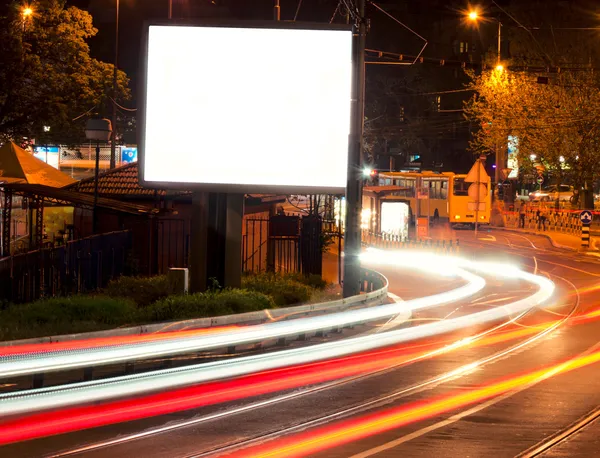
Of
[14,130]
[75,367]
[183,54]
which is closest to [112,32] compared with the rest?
[14,130]

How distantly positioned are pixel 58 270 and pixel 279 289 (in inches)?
186

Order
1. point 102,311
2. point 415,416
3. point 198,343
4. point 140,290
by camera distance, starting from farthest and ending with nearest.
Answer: point 140,290
point 102,311
point 198,343
point 415,416

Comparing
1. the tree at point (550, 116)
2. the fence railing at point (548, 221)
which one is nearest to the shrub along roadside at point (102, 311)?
the tree at point (550, 116)

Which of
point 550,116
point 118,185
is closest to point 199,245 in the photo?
point 118,185

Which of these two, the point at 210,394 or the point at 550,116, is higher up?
the point at 550,116

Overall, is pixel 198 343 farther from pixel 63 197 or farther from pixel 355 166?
pixel 63 197

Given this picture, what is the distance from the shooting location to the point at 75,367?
439 inches

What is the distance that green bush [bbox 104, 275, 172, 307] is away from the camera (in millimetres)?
19250

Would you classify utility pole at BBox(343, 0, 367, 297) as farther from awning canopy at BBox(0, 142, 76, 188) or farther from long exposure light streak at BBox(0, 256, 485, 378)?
awning canopy at BBox(0, 142, 76, 188)

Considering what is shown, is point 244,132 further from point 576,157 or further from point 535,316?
point 576,157

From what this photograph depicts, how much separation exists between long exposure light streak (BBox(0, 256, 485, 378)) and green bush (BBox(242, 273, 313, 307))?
6.23 ft

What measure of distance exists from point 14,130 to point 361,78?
65.5 feet

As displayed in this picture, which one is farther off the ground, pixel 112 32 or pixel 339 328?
pixel 112 32

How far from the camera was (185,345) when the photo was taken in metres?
12.9
